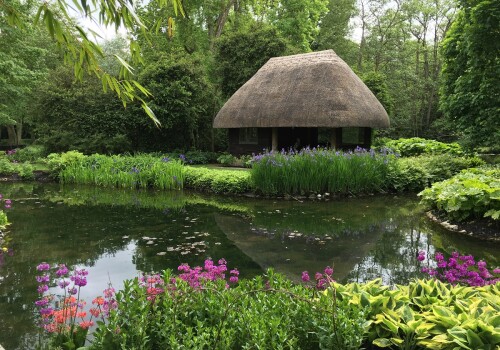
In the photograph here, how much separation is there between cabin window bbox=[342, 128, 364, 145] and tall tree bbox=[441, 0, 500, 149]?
4776 mm

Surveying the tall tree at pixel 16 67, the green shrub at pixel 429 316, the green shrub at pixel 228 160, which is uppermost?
the tall tree at pixel 16 67

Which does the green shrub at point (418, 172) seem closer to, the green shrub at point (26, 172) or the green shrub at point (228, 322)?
the green shrub at point (228, 322)

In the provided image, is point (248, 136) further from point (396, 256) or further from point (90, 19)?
point (90, 19)

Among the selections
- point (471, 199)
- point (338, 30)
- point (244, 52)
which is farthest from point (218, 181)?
point (338, 30)

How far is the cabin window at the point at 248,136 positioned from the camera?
20.1m

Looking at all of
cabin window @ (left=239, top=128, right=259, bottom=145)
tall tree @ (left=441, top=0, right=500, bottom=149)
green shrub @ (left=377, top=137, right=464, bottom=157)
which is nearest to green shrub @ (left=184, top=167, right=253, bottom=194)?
cabin window @ (left=239, top=128, right=259, bottom=145)

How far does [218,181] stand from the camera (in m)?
12.9

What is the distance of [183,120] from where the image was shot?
20.6 m

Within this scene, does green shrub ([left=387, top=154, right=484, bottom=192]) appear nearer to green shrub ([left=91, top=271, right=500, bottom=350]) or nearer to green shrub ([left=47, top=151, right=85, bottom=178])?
green shrub ([left=91, top=271, right=500, bottom=350])

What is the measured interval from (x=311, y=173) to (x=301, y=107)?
5.84 meters

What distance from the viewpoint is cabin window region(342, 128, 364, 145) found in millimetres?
19828

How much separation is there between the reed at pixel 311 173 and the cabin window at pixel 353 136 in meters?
7.86

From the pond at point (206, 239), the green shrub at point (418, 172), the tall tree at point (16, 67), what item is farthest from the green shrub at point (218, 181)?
the tall tree at point (16, 67)

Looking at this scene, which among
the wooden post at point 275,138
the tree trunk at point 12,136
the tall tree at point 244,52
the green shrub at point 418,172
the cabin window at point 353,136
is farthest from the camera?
the tree trunk at point 12,136
